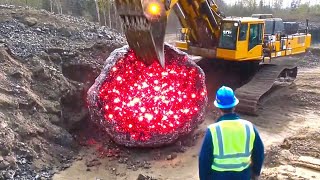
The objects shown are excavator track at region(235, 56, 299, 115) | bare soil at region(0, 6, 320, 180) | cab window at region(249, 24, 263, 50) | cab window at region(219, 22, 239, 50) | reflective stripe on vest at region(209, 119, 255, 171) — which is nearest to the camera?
reflective stripe on vest at region(209, 119, 255, 171)

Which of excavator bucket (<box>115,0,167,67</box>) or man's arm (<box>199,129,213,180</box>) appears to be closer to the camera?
man's arm (<box>199,129,213,180</box>)

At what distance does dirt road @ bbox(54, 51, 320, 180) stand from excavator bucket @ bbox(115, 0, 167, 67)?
1.95m

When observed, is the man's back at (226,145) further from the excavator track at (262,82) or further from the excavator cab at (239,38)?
the excavator cab at (239,38)

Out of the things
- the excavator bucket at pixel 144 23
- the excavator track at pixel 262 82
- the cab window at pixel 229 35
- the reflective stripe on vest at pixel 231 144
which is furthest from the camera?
the cab window at pixel 229 35

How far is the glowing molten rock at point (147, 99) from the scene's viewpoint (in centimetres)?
788

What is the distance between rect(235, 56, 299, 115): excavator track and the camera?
1002cm

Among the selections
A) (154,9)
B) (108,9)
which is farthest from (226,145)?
(108,9)

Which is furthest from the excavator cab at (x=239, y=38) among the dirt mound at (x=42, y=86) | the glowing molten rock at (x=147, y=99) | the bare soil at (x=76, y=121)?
the dirt mound at (x=42, y=86)

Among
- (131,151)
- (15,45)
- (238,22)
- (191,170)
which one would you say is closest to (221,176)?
(191,170)

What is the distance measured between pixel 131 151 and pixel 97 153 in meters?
0.67

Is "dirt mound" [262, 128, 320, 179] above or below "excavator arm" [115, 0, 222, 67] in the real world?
below

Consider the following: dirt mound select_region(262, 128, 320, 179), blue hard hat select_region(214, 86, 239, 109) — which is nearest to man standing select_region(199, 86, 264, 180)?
blue hard hat select_region(214, 86, 239, 109)

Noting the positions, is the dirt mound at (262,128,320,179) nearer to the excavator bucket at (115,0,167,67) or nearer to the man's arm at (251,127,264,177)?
the man's arm at (251,127,264,177)

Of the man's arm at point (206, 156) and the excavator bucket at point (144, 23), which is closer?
the man's arm at point (206, 156)
